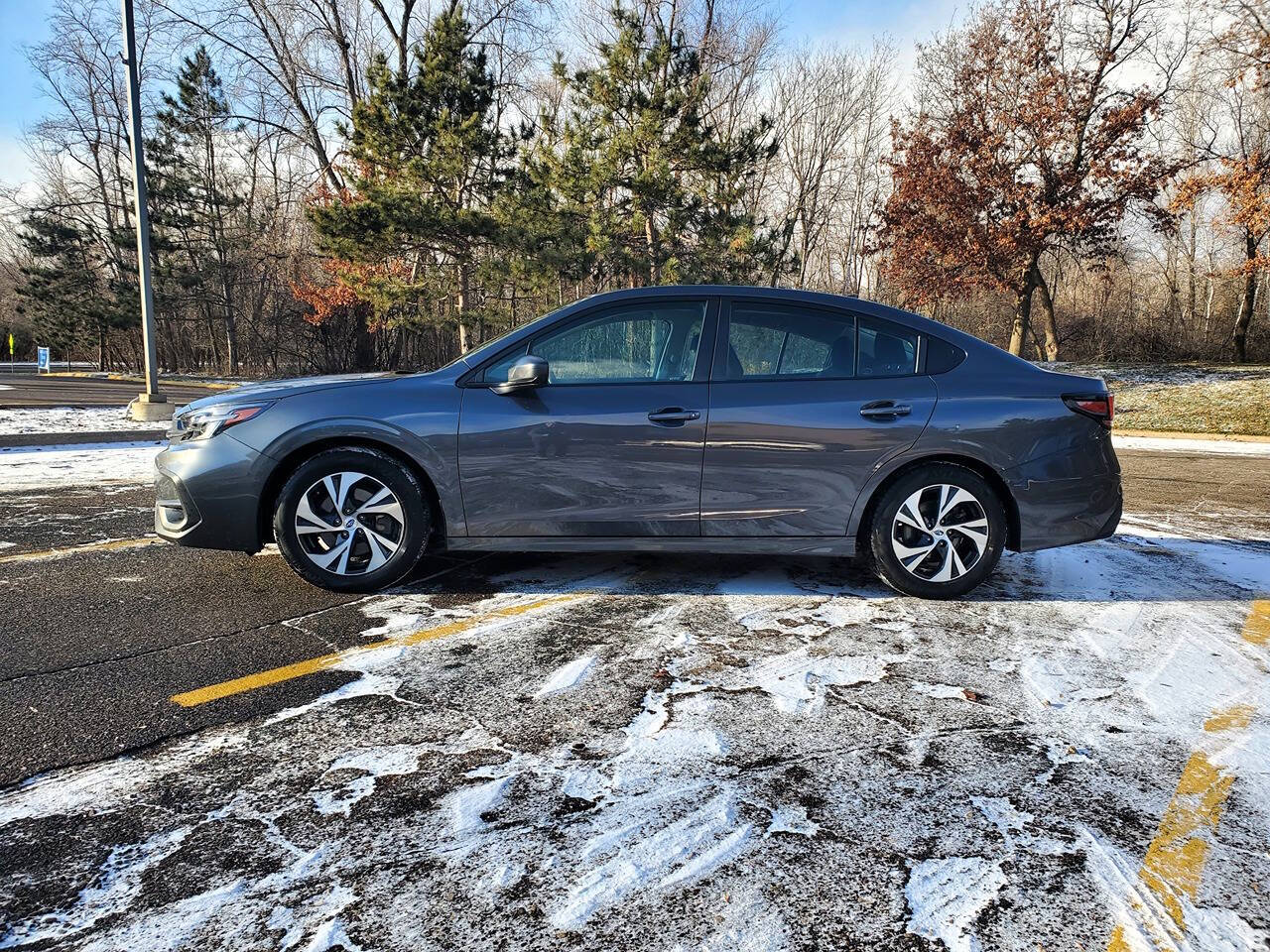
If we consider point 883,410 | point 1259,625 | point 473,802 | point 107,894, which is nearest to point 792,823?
point 473,802

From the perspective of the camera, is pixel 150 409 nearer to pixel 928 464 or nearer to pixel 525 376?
pixel 525 376

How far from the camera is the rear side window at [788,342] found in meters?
3.90

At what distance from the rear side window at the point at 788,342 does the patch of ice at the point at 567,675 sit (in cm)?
171

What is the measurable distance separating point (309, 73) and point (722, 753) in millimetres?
35269

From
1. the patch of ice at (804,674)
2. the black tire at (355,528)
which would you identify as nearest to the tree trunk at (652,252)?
the black tire at (355,528)

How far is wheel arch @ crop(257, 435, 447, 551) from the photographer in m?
3.74

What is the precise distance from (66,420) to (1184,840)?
588 inches

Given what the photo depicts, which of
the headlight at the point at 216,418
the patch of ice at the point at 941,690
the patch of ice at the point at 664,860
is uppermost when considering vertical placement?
the headlight at the point at 216,418

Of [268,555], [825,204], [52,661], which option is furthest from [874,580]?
[825,204]

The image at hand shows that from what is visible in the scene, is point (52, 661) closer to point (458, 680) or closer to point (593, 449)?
point (458, 680)

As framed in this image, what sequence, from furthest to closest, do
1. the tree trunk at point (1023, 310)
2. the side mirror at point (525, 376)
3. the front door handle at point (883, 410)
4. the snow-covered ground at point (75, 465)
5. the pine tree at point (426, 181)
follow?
1. the tree trunk at point (1023, 310)
2. the pine tree at point (426, 181)
3. the snow-covered ground at point (75, 465)
4. the front door handle at point (883, 410)
5. the side mirror at point (525, 376)

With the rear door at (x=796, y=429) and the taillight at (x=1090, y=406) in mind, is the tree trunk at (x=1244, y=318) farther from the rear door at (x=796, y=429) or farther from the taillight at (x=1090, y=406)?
the rear door at (x=796, y=429)

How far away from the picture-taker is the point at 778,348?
394 cm

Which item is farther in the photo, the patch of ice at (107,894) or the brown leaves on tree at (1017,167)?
the brown leaves on tree at (1017,167)
